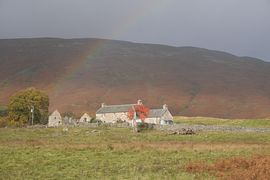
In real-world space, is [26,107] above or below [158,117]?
above

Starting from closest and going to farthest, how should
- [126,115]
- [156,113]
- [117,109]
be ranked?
1. [156,113]
2. [126,115]
3. [117,109]

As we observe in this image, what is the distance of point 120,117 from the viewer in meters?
129

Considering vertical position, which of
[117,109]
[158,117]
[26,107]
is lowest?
A: [158,117]

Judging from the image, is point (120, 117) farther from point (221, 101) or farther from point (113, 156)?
point (113, 156)

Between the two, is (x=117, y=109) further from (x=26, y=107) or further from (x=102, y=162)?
(x=102, y=162)

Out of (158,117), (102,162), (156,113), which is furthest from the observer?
(156,113)

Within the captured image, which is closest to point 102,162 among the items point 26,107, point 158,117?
point 26,107

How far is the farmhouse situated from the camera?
123125 mm

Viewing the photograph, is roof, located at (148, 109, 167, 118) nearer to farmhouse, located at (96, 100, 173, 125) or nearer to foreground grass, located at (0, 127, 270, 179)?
farmhouse, located at (96, 100, 173, 125)

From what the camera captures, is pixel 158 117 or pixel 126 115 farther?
pixel 126 115

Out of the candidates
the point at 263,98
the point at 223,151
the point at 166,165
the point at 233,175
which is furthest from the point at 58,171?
the point at 263,98

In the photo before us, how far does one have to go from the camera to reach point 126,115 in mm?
127125

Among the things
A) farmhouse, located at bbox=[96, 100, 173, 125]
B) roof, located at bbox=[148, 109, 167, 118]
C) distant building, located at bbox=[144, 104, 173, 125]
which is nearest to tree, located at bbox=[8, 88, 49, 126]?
farmhouse, located at bbox=[96, 100, 173, 125]

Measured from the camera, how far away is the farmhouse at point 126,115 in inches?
4847
